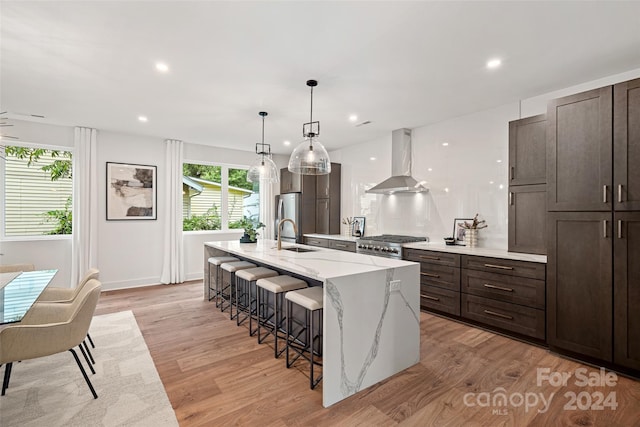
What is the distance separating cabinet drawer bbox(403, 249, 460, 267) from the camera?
3.66 m

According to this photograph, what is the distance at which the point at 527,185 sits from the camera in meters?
3.40

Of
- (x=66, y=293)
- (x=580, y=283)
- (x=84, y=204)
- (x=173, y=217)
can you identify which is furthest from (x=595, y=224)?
(x=84, y=204)

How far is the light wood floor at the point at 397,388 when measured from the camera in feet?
6.41

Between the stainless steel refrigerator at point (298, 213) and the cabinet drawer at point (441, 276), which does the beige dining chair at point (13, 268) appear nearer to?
the stainless steel refrigerator at point (298, 213)

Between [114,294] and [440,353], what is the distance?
4.82m

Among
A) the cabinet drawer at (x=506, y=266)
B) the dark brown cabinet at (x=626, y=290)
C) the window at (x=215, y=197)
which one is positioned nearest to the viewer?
the dark brown cabinet at (x=626, y=290)

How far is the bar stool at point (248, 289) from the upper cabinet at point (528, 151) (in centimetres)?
292

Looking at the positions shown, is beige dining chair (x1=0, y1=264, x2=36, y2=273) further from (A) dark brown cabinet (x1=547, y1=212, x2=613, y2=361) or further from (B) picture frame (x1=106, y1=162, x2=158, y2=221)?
(A) dark brown cabinet (x1=547, y1=212, x2=613, y2=361)

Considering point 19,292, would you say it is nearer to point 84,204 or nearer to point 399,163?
point 84,204

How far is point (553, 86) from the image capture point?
127 inches

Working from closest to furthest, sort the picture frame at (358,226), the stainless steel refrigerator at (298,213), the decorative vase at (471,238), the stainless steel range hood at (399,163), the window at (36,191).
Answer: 1. the decorative vase at (471,238)
2. the window at (36,191)
3. the stainless steel range hood at (399,163)
4. the picture frame at (358,226)
5. the stainless steel refrigerator at (298,213)

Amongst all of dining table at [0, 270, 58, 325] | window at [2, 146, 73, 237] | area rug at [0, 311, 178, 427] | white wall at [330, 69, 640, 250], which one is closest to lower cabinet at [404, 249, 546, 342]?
white wall at [330, 69, 640, 250]

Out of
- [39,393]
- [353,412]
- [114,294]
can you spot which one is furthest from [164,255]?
[353,412]

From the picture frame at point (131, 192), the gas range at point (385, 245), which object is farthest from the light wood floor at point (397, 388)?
the picture frame at point (131, 192)
